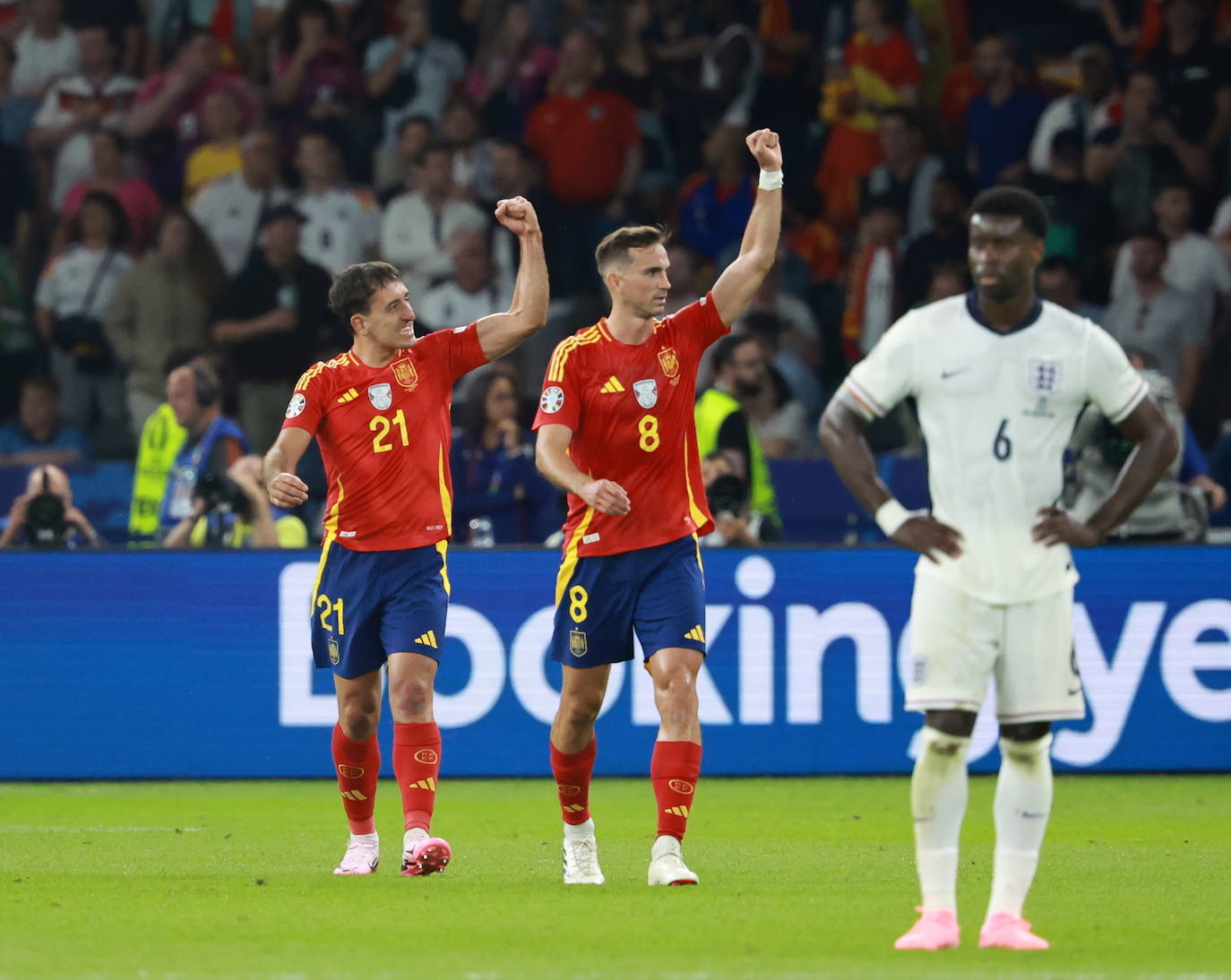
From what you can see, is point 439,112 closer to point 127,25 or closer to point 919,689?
point 127,25

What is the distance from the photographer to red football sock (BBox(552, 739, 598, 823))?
7.96 metres

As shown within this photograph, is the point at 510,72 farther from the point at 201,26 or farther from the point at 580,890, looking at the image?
the point at 580,890

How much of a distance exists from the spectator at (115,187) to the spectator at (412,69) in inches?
78.0

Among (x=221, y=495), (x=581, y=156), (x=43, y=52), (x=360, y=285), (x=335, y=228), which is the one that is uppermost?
(x=43, y=52)

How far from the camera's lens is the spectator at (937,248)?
15.3m

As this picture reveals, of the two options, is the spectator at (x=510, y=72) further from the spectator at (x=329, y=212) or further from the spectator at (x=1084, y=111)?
the spectator at (x=1084, y=111)

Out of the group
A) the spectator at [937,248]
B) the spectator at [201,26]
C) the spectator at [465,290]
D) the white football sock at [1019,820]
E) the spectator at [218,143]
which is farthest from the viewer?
the spectator at [201,26]

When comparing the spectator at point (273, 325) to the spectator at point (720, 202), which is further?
the spectator at point (720, 202)

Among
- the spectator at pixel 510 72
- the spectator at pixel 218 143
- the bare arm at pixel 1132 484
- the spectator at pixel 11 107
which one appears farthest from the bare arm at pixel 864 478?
the spectator at pixel 11 107

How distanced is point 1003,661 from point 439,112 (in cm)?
1184

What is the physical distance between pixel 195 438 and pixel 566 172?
4379 millimetres

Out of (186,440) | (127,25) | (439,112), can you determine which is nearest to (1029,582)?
(186,440)

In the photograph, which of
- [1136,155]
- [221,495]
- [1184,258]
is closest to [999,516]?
[221,495]

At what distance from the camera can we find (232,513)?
12.8m
